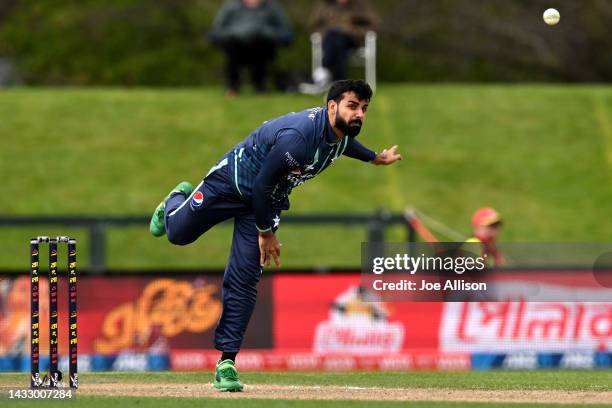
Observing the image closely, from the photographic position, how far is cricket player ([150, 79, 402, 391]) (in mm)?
9031

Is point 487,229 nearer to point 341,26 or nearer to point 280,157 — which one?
point 280,157

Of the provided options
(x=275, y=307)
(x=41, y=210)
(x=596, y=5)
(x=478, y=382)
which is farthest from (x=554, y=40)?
(x=478, y=382)

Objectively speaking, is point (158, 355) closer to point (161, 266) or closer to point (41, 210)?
point (161, 266)

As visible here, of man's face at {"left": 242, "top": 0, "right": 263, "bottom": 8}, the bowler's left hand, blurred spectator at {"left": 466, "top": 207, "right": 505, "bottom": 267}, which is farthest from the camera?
man's face at {"left": 242, "top": 0, "right": 263, "bottom": 8}

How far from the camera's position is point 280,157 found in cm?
895

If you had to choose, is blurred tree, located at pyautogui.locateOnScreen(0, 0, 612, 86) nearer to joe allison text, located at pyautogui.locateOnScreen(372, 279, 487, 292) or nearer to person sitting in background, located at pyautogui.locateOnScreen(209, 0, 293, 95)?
person sitting in background, located at pyautogui.locateOnScreen(209, 0, 293, 95)

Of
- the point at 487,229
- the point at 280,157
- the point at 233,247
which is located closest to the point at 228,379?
the point at 233,247

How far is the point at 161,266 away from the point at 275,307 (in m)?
4.70

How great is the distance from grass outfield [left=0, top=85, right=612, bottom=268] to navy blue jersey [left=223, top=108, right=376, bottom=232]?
411 inches

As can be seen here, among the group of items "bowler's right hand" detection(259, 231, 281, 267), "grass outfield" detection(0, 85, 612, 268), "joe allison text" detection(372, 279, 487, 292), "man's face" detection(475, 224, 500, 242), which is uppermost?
"grass outfield" detection(0, 85, 612, 268)

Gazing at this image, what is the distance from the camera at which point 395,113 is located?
23.8m

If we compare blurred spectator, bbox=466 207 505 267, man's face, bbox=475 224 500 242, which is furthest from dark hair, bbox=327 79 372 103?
man's face, bbox=475 224 500 242

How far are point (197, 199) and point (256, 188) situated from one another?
80cm

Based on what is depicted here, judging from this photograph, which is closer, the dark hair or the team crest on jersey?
the dark hair
